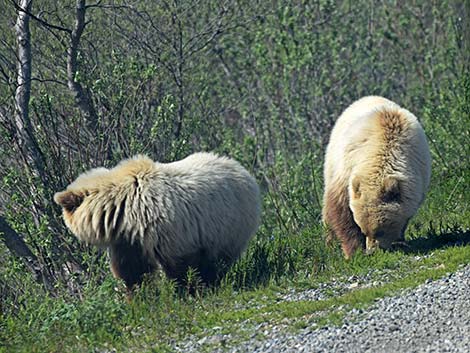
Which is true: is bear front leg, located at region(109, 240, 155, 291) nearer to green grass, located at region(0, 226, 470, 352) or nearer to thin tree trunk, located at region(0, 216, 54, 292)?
green grass, located at region(0, 226, 470, 352)

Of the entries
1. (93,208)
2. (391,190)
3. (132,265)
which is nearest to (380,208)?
(391,190)

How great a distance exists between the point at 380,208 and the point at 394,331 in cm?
284

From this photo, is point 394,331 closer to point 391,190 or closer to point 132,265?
point 391,190

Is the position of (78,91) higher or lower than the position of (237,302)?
higher

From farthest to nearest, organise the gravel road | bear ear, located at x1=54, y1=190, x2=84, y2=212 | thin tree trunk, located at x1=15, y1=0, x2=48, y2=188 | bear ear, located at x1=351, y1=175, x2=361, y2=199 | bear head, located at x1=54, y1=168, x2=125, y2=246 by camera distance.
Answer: thin tree trunk, located at x1=15, y1=0, x2=48, y2=188 < bear ear, located at x1=351, y1=175, x2=361, y2=199 < bear ear, located at x1=54, y1=190, x2=84, y2=212 < bear head, located at x1=54, y1=168, x2=125, y2=246 < the gravel road

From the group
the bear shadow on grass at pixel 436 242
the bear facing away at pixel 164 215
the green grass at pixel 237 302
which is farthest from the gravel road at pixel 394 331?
the bear facing away at pixel 164 215

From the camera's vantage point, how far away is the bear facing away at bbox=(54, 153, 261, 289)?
10125mm

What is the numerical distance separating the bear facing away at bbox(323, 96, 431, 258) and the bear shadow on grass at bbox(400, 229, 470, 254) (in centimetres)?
22

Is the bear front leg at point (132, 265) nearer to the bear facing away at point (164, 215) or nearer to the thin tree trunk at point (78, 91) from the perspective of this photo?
the bear facing away at point (164, 215)

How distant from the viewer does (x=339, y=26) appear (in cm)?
2253

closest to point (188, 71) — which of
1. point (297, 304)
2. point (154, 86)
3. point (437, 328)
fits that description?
point (154, 86)

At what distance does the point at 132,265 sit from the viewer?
33.3ft

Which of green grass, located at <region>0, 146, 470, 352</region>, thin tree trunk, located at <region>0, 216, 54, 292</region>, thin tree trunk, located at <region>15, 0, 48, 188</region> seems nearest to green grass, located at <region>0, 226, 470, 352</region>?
green grass, located at <region>0, 146, 470, 352</region>

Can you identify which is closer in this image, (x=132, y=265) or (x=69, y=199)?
(x=132, y=265)
